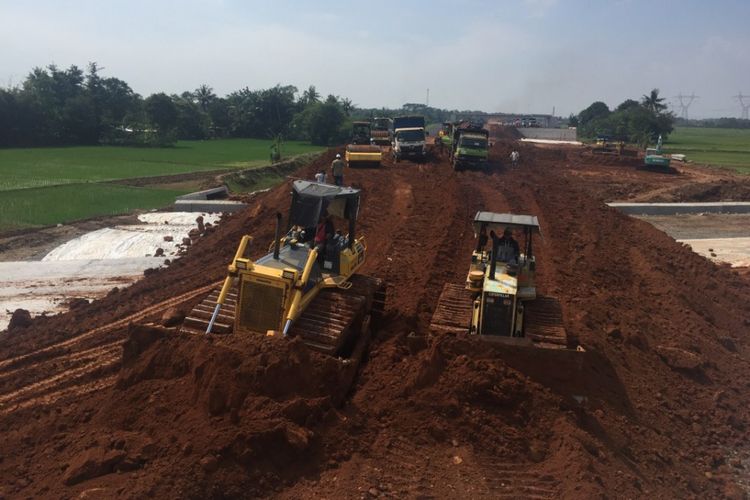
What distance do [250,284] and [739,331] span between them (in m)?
10.0

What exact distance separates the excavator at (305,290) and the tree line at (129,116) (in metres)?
60.9

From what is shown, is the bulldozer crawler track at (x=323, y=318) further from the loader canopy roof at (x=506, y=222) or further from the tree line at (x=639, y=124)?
the tree line at (x=639, y=124)

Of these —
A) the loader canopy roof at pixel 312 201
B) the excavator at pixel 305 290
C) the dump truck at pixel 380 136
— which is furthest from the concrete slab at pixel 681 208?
the dump truck at pixel 380 136

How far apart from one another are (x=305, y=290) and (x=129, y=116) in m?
68.2

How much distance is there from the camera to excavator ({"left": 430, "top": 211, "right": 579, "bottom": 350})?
28.4 feet

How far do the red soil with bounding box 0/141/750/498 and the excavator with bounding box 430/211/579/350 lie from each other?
23.4 inches

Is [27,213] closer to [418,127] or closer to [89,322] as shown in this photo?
[89,322]

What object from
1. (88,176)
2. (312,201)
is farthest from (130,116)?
(312,201)

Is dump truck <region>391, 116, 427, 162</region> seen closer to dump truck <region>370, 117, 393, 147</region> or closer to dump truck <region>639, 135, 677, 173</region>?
dump truck <region>370, 117, 393, 147</region>

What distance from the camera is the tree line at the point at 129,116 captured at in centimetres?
6134

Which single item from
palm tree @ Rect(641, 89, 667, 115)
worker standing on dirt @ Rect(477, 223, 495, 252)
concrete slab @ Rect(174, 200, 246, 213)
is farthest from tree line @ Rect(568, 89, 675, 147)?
worker standing on dirt @ Rect(477, 223, 495, 252)

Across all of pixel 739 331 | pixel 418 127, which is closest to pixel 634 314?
pixel 739 331

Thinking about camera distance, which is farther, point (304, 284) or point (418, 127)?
point (418, 127)

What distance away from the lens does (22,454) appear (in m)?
6.62
